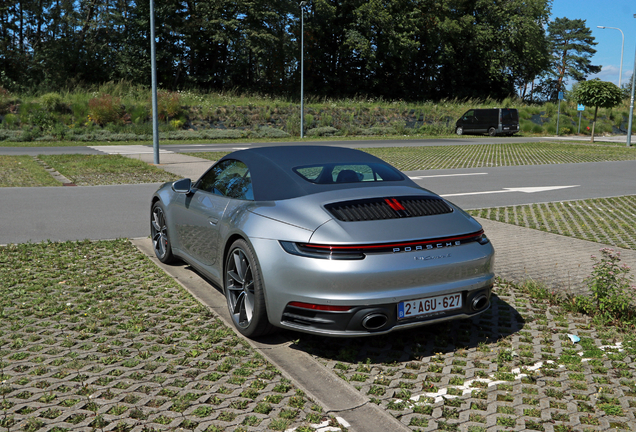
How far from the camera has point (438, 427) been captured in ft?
10.4

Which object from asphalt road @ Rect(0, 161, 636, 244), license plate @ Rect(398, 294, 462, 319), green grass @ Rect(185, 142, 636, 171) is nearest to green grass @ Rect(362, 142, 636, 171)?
green grass @ Rect(185, 142, 636, 171)

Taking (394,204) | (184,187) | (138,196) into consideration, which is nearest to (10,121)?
(138,196)

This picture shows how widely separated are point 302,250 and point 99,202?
8.11 meters

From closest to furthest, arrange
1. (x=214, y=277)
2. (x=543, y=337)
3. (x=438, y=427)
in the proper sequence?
(x=438, y=427) < (x=543, y=337) < (x=214, y=277)

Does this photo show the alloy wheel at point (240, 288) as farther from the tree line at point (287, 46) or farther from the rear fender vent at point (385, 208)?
the tree line at point (287, 46)

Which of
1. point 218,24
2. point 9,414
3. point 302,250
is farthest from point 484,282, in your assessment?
point 218,24

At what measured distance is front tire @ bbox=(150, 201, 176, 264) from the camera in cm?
651

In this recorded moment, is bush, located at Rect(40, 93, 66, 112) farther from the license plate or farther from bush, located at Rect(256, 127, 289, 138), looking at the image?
the license plate

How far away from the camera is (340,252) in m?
3.86

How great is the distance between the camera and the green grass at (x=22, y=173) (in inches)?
525

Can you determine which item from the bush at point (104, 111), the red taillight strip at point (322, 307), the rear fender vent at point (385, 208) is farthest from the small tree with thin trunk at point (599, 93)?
the red taillight strip at point (322, 307)

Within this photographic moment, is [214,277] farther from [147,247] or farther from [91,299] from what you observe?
[147,247]

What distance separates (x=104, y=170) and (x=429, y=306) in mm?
13891

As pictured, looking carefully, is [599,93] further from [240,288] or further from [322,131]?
[240,288]
